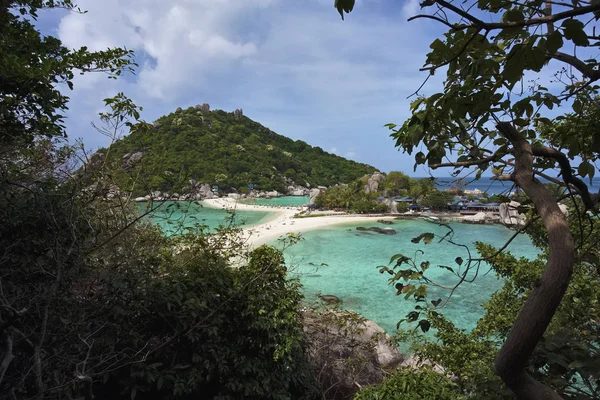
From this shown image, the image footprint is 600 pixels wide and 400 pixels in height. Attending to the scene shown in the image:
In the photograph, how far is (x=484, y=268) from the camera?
15250mm

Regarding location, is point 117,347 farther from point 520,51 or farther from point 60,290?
point 520,51

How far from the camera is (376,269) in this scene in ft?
53.7

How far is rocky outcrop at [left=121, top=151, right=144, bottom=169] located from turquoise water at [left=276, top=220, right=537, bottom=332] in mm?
2474

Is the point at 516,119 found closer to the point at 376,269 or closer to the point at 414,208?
the point at 376,269

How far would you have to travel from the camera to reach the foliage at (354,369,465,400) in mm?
2953

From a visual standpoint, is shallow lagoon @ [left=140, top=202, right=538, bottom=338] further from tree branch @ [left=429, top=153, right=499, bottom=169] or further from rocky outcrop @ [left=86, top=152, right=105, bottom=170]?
tree branch @ [left=429, top=153, right=499, bottom=169]

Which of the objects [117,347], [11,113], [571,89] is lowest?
[117,347]

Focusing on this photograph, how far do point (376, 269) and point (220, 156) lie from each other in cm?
1229

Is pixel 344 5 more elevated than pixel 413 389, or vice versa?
pixel 344 5

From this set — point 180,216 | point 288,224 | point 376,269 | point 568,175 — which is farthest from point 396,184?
point 568,175

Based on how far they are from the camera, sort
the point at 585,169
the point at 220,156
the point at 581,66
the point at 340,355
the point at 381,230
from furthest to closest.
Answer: the point at 381,230, the point at 220,156, the point at 340,355, the point at 585,169, the point at 581,66

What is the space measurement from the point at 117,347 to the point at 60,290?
0.80m

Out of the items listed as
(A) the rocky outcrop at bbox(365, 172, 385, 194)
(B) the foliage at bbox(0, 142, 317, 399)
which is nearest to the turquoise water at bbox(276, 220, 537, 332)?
(B) the foliage at bbox(0, 142, 317, 399)

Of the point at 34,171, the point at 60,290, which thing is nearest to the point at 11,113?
the point at 34,171
